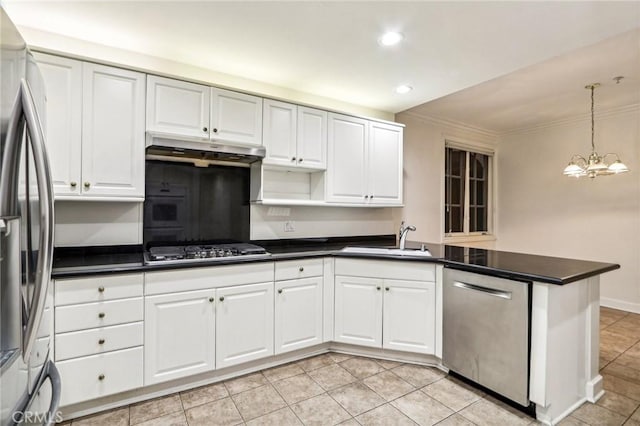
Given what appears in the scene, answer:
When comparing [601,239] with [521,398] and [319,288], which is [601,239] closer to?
[521,398]

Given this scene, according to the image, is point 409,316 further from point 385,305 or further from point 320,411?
point 320,411

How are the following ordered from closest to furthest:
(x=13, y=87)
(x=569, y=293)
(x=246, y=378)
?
(x=13, y=87), (x=569, y=293), (x=246, y=378)

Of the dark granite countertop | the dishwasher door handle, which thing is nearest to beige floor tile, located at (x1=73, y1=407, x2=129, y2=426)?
the dark granite countertop

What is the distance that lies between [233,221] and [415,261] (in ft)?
5.40

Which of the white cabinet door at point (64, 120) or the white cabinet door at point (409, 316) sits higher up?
the white cabinet door at point (64, 120)

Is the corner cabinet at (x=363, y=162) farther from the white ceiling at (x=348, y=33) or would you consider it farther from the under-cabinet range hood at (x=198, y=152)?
the under-cabinet range hood at (x=198, y=152)

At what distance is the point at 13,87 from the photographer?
3.00ft

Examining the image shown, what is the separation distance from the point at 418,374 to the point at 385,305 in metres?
0.56

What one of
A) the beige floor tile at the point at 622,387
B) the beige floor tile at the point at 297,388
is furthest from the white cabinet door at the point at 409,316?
the beige floor tile at the point at 622,387

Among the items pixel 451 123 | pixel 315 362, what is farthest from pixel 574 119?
pixel 315 362

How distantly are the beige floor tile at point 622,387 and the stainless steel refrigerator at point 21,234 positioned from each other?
3288 millimetres

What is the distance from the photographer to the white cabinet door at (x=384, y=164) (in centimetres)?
338

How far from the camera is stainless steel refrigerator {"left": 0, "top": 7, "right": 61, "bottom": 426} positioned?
87 cm

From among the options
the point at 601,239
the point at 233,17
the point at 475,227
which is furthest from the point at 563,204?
the point at 233,17
